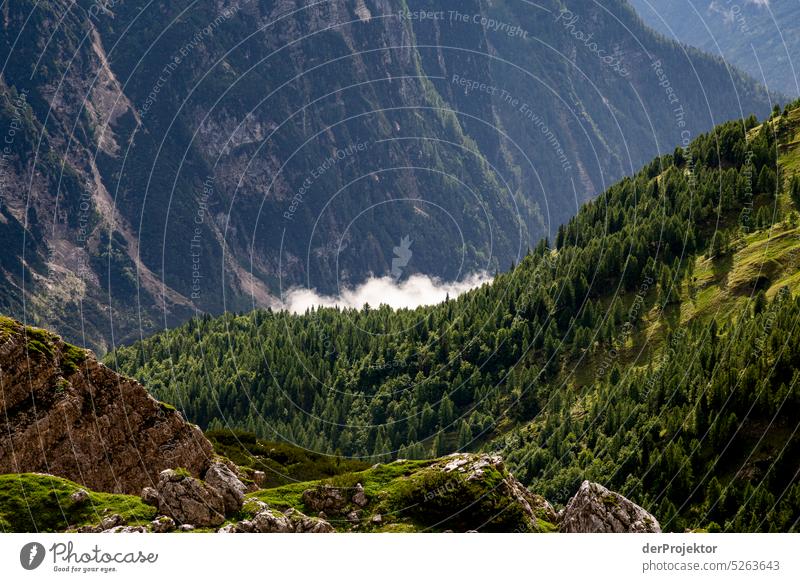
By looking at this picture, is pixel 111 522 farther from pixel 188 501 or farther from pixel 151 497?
pixel 188 501

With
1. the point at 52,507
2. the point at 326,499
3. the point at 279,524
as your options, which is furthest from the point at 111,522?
the point at 326,499

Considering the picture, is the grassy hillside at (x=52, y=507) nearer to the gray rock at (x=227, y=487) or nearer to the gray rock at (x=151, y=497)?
the gray rock at (x=151, y=497)

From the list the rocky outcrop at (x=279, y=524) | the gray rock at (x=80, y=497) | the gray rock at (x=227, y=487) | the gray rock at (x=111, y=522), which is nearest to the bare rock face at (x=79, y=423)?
the gray rock at (x=227, y=487)

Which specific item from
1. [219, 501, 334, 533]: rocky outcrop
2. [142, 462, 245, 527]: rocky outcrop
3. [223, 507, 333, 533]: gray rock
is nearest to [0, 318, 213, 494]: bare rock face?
[142, 462, 245, 527]: rocky outcrop

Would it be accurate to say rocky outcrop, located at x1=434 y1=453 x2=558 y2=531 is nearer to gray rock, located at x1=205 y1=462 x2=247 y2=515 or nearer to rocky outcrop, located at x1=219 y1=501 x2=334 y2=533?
rocky outcrop, located at x1=219 y1=501 x2=334 y2=533

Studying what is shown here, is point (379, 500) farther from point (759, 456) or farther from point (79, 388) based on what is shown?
point (759, 456)
